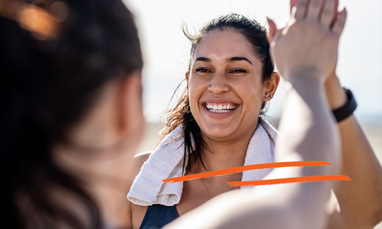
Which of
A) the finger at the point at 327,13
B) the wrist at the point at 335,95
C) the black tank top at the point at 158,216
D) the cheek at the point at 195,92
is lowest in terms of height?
the black tank top at the point at 158,216

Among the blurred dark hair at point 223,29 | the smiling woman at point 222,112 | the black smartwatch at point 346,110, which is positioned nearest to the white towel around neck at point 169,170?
the smiling woman at point 222,112

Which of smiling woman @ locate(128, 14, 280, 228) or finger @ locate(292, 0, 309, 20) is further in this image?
smiling woman @ locate(128, 14, 280, 228)

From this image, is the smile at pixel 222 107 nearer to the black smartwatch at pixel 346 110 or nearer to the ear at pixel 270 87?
the ear at pixel 270 87

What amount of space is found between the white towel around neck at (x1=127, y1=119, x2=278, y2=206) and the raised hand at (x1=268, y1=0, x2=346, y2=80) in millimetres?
1681

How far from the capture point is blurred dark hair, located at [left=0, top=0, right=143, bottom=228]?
65 centimetres

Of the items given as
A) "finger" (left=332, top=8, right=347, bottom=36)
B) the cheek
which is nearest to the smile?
the cheek

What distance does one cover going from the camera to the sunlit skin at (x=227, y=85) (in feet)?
9.11

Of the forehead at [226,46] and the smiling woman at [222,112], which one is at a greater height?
the forehead at [226,46]

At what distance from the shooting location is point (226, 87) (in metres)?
2.78

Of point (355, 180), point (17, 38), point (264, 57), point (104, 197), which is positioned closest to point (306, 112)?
point (104, 197)

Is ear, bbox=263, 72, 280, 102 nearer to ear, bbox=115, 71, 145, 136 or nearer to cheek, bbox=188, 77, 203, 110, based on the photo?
cheek, bbox=188, 77, 203, 110

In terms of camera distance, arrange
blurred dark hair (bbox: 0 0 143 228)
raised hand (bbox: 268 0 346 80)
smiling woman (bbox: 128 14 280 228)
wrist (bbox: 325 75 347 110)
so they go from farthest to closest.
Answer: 1. smiling woman (bbox: 128 14 280 228)
2. wrist (bbox: 325 75 347 110)
3. raised hand (bbox: 268 0 346 80)
4. blurred dark hair (bbox: 0 0 143 228)

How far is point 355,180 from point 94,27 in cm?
150

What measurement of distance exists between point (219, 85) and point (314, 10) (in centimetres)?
184
